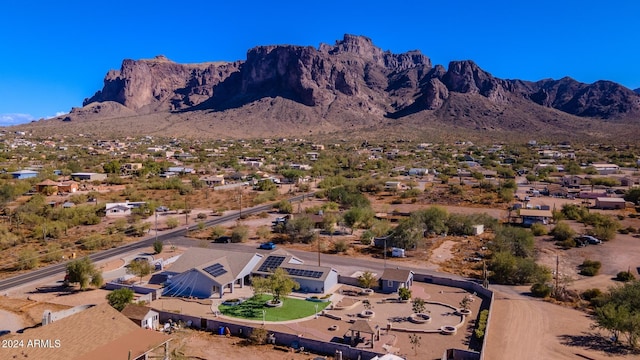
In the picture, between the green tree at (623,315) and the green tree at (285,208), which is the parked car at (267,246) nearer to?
the green tree at (285,208)

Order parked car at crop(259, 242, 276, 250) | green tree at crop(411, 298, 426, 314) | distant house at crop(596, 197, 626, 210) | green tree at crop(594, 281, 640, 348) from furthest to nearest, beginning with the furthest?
distant house at crop(596, 197, 626, 210) < parked car at crop(259, 242, 276, 250) < green tree at crop(411, 298, 426, 314) < green tree at crop(594, 281, 640, 348)

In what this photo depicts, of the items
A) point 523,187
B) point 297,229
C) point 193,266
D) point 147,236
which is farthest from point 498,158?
point 193,266

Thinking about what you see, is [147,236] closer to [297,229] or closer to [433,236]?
[297,229]

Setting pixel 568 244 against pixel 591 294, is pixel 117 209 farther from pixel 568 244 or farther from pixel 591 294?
pixel 591 294

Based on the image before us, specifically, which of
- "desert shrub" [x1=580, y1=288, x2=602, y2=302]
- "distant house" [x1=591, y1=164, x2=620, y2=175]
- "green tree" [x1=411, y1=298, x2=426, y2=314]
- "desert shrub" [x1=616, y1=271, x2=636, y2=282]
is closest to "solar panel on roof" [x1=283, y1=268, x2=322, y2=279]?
"green tree" [x1=411, y1=298, x2=426, y2=314]

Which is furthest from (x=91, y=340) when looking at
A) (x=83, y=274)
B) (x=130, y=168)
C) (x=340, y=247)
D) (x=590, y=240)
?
(x=130, y=168)

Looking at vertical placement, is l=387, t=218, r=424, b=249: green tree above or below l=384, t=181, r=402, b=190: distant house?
below

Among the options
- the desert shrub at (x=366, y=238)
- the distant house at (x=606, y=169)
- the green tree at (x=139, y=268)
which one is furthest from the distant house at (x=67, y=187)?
the distant house at (x=606, y=169)

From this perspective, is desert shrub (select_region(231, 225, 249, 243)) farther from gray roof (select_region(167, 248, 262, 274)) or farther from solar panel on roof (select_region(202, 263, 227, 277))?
solar panel on roof (select_region(202, 263, 227, 277))
